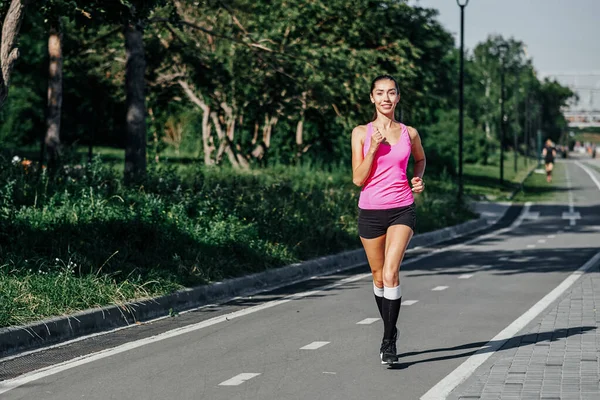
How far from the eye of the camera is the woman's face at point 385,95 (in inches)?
294

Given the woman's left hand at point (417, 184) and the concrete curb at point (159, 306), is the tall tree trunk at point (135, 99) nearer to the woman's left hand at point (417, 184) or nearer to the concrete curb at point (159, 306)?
the concrete curb at point (159, 306)

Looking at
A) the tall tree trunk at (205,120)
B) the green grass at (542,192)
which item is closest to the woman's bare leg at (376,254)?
the tall tree trunk at (205,120)

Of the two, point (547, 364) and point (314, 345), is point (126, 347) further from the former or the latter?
point (547, 364)

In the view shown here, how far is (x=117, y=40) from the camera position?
3291cm

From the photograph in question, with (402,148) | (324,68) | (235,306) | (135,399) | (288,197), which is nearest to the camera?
(135,399)

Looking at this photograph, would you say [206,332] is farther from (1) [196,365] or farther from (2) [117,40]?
(2) [117,40]

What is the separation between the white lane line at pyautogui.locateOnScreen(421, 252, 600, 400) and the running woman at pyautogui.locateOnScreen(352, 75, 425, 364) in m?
0.52

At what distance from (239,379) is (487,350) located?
2180 mm

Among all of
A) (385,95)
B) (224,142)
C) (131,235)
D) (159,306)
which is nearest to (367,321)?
(159,306)

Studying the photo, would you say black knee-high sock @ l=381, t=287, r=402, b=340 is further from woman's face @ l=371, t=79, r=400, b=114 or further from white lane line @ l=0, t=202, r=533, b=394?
white lane line @ l=0, t=202, r=533, b=394

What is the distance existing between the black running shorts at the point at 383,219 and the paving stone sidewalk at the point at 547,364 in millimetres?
1167

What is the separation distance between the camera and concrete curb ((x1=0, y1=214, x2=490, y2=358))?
8688 mm

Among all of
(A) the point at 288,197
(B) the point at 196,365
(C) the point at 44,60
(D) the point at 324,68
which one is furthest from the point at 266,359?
(C) the point at 44,60

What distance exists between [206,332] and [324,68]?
1884 centimetres
